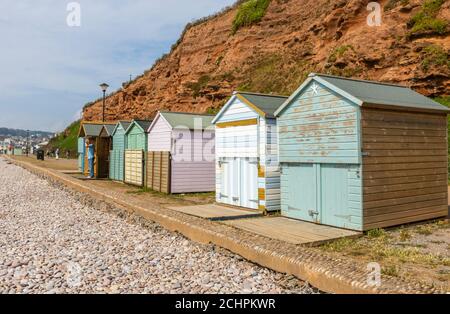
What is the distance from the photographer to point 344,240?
7.27 meters

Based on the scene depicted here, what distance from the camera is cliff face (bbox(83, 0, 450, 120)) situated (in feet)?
73.1

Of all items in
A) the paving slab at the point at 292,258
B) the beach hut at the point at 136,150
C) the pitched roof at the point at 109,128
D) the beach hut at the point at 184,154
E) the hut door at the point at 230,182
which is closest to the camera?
the paving slab at the point at 292,258

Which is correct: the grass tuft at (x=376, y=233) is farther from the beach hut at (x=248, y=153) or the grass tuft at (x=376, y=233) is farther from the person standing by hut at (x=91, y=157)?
the person standing by hut at (x=91, y=157)

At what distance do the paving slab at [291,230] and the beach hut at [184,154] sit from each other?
21.1ft

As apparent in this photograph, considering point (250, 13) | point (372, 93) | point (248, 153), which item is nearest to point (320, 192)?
point (372, 93)

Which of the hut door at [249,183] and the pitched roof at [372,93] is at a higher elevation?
the pitched roof at [372,93]

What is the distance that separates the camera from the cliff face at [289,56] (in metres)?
22.3

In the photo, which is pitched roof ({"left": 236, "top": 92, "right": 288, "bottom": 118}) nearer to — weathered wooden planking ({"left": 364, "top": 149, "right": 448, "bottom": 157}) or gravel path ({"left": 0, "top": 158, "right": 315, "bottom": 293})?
weathered wooden planking ({"left": 364, "top": 149, "right": 448, "bottom": 157})

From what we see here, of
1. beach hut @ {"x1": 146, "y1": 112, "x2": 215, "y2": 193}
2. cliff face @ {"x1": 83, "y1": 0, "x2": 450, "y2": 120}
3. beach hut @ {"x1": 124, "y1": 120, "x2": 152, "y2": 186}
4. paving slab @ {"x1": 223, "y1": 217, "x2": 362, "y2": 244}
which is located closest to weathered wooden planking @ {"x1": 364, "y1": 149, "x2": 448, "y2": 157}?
paving slab @ {"x1": 223, "y1": 217, "x2": 362, "y2": 244}

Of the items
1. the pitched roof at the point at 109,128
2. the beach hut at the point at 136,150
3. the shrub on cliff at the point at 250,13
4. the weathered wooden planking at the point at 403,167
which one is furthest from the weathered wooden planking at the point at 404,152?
the shrub on cliff at the point at 250,13

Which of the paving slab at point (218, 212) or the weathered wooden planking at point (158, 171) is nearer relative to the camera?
the paving slab at point (218, 212)

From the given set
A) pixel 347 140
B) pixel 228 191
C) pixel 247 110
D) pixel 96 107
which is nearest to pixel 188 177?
pixel 228 191

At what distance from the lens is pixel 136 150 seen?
1809 cm

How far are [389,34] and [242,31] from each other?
19.4 m
